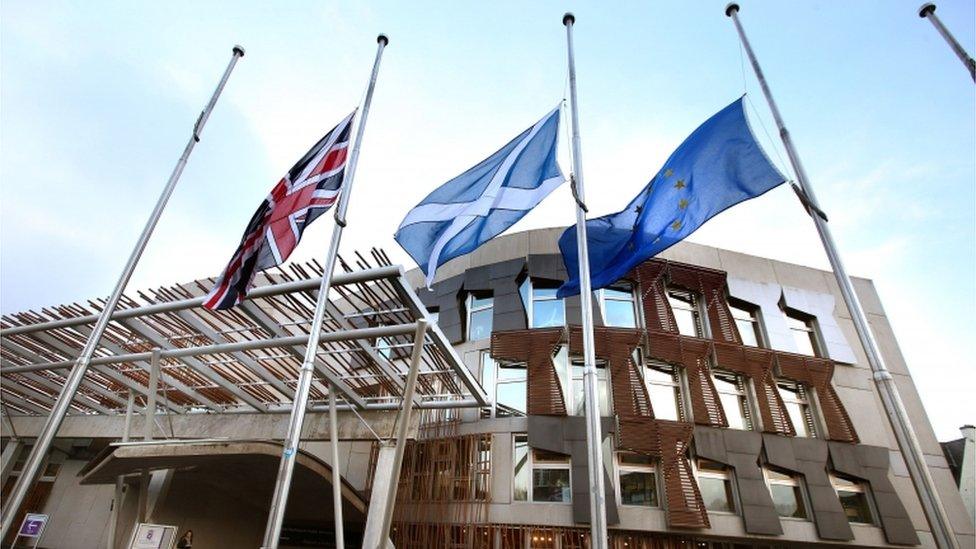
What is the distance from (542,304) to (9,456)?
66.8ft

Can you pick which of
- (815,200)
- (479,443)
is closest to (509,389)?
(479,443)

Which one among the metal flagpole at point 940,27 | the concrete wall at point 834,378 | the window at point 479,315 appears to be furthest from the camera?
the window at point 479,315

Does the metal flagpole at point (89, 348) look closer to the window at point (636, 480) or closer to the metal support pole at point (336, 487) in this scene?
the metal support pole at point (336, 487)

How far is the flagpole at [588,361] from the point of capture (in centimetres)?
613

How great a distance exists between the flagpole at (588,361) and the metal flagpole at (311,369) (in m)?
3.44

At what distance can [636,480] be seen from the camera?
14.2 m

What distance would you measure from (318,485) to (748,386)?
1276cm

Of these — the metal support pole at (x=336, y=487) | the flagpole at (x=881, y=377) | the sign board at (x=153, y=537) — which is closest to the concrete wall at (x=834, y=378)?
the metal support pole at (x=336, y=487)

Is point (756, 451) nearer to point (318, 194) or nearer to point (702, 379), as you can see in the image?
point (702, 379)

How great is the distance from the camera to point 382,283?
1068 centimetres

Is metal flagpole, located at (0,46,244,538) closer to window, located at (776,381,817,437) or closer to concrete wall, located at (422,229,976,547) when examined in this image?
concrete wall, located at (422,229,976,547)

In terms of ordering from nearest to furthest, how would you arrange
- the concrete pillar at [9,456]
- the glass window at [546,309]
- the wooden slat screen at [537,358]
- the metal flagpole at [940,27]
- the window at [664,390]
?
the metal flagpole at [940,27], the wooden slat screen at [537,358], the window at [664,390], the glass window at [546,309], the concrete pillar at [9,456]

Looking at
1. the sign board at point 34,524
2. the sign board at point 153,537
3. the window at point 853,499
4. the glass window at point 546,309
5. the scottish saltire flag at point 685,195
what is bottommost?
the sign board at point 153,537

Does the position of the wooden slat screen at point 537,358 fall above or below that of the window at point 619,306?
below
